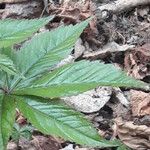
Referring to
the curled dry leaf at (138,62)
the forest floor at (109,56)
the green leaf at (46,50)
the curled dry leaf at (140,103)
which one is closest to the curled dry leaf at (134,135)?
the forest floor at (109,56)

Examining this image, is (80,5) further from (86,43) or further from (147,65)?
(147,65)

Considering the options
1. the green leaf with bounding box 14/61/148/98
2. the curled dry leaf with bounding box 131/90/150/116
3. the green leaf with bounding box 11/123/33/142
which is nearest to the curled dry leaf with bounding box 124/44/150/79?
the curled dry leaf with bounding box 131/90/150/116

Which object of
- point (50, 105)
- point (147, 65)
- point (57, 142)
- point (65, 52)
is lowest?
point (57, 142)

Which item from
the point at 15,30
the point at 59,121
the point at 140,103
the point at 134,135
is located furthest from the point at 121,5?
the point at 59,121

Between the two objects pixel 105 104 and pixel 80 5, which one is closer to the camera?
pixel 105 104

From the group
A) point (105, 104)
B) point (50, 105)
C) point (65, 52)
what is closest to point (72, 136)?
point (50, 105)

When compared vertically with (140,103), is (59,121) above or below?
above

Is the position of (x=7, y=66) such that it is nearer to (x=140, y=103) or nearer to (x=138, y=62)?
(x=140, y=103)
